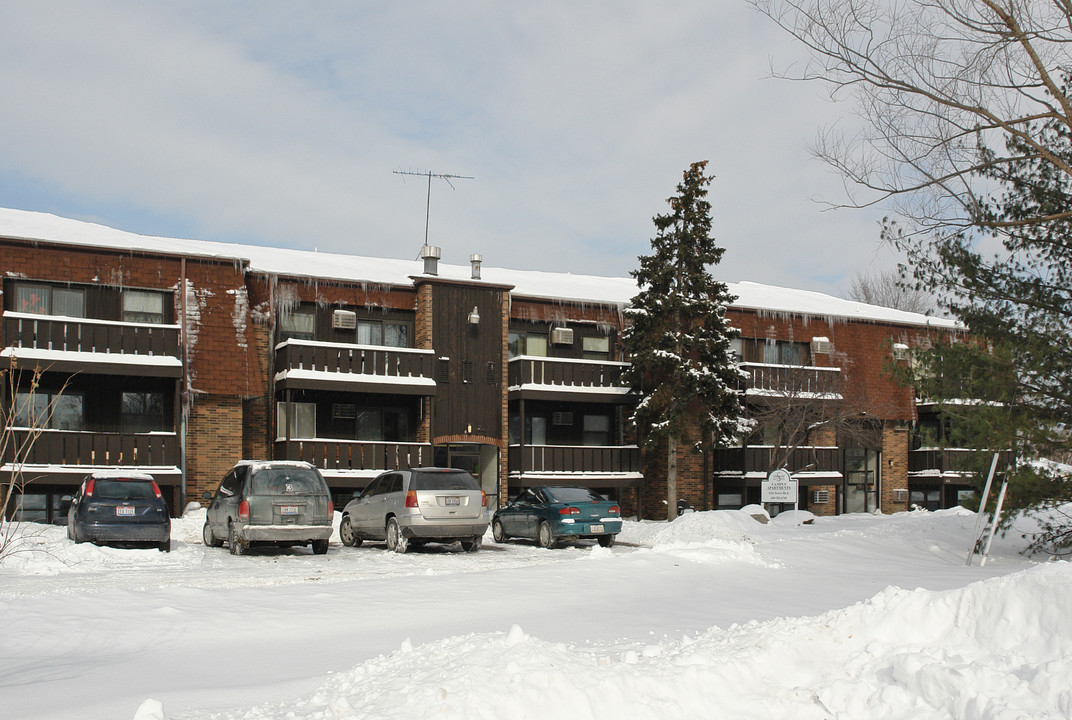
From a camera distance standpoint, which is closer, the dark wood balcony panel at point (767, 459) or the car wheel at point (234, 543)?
the car wheel at point (234, 543)

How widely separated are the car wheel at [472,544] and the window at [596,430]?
1310cm

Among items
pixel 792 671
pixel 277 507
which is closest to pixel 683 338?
pixel 277 507

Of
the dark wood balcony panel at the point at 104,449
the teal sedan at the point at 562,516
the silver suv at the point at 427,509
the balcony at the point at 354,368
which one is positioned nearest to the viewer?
the silver suv at the point at 427,509

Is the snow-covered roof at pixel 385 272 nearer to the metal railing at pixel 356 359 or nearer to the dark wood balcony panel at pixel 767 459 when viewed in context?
the metal railing at pixel 356 359

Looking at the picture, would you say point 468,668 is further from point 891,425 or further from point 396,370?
point 891,425

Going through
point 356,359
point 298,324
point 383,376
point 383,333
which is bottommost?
point 383,376

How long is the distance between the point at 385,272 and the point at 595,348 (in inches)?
286

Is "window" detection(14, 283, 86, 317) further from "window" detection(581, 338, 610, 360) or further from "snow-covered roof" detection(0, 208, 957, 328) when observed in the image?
"window" detection(581, 338, 610, 360)

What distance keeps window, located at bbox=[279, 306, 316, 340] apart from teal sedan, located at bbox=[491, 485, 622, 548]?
9816 mm

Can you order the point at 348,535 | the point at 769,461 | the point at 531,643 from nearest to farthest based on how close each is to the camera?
the point at 531,643 → the point at 348,535 → the point at 769,461

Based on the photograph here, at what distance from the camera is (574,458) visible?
30.9 m

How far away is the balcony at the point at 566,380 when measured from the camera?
30.8 metres

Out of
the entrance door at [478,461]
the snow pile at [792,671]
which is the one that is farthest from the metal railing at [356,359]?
the snow pile at [792,671]

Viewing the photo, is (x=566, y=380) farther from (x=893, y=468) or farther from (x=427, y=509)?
(x=893, y=468)
